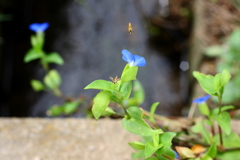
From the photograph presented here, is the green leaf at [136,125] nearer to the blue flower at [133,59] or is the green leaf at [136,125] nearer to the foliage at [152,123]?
the foliage at [152,123]

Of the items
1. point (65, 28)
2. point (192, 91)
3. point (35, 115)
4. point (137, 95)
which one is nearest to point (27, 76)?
point (35, 115)

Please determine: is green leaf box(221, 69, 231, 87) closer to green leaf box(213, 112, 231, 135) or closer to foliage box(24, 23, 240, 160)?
foliage box(24, 23, 240, 160)

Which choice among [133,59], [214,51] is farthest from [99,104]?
[214,51]

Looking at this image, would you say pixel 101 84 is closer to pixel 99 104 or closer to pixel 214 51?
pixel 99 104

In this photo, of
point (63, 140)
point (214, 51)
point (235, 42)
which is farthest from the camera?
point (214, 51)

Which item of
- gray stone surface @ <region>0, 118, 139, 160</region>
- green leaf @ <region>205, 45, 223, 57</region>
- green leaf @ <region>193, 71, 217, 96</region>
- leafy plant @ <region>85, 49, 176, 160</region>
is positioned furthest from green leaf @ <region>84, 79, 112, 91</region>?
green leaf @ <region>205, 45, 223, 57</region>

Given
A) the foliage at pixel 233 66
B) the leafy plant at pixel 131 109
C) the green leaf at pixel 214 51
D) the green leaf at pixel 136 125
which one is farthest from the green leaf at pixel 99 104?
the green leaf at pixel 214 51

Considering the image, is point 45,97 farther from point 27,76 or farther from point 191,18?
point 191,18
